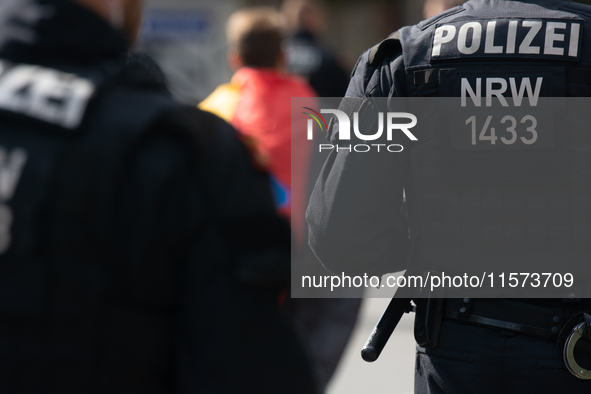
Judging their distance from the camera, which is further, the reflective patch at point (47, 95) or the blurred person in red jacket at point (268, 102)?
the blurred person in red jacket at point (268, 102)

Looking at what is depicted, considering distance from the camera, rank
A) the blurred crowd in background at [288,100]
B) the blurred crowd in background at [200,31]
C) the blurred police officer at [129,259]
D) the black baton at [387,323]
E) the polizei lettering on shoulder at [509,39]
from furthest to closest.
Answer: the blurred crowd in background at [200,31] < the blurred crowd in background at [288,100] < the black baton at [387,323] < the polizei lettering on shoulder at [509,39] < the blurred police officer at [129,259]

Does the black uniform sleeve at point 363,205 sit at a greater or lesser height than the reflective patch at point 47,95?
lesser

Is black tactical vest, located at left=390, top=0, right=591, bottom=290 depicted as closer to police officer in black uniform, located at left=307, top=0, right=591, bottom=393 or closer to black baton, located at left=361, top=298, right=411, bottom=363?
police officer in black uniform, located at left=307, top=0, right=591, bottom=393

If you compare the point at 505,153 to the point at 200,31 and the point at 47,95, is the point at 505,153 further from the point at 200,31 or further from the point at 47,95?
the point at 200,31

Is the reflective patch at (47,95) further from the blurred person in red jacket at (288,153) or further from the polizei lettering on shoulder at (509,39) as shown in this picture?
the blurred person in red jacket at (288,153)

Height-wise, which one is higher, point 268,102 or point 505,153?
point 505,153

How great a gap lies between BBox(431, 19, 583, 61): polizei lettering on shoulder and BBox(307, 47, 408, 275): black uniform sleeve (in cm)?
14

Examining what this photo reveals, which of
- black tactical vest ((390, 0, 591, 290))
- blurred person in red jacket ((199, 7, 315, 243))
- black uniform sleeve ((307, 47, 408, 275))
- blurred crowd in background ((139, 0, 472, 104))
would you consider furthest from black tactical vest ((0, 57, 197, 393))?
blurred crowd in background ((139, 0, 472, 104))

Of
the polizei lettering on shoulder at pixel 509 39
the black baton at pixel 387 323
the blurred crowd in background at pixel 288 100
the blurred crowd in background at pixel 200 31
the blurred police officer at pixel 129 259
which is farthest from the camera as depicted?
the blurred crowd in background at pixel 200 31

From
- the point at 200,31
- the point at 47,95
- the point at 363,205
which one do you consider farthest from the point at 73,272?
the point at 200,31

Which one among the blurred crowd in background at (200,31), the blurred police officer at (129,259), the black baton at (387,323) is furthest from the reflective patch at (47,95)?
the blurred crowd in background at (200,31)

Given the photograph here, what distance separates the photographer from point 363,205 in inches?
70.8

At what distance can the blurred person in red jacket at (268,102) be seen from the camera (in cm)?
338

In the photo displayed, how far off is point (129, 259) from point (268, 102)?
2499 millimetres
